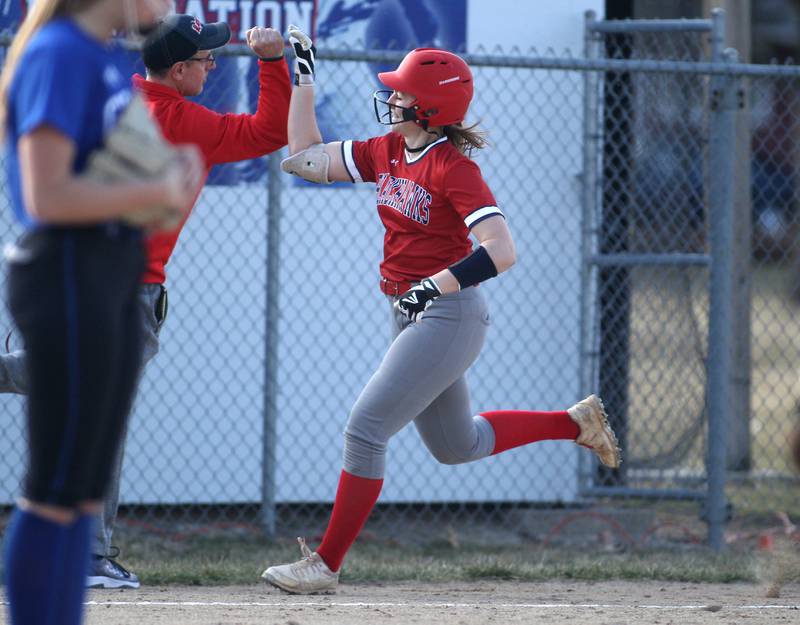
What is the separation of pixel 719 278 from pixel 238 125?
2.83m

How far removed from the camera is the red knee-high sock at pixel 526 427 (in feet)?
16.0

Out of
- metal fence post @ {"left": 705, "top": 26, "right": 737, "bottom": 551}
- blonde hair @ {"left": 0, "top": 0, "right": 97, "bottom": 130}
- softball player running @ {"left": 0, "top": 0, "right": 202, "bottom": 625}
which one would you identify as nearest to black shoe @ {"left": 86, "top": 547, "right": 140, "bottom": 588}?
softball player running @ {"left": 0, "top": 0, "right": 202, "bottom": 625}

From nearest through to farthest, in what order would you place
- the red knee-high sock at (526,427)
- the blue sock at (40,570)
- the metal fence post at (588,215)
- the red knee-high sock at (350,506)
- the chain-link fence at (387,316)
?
the blue sock at (40,570) → the red knee-high sock at (350,506) → the red knee-high sock at (526,427) → the chain-link fence at (387,316) → the metal fence post at (588,215)

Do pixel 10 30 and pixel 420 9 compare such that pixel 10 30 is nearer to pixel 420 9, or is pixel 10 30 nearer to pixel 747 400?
pixel 420 9

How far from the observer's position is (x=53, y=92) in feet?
8.41

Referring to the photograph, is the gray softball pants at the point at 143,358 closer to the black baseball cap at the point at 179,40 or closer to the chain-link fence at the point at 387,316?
the black baseball cap at the point at 179,40

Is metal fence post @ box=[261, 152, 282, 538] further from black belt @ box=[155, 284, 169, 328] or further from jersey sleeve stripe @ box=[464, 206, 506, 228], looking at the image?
jersey sleeve stripe @ box=[464, 206, 506, 228]

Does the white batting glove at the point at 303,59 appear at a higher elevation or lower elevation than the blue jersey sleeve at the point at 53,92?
higher

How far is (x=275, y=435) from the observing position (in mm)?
6398

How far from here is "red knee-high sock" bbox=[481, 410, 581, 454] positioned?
487 centimetres

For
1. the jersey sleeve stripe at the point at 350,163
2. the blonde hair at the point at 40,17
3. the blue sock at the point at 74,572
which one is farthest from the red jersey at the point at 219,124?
the blue sock at the point at 74,572

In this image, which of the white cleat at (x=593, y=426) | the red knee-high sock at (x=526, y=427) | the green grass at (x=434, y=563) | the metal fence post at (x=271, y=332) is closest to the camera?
the red knee-high sock at (x=526, y=427)

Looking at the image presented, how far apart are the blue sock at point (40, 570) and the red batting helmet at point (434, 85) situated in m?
2.22

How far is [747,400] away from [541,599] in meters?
4.07
